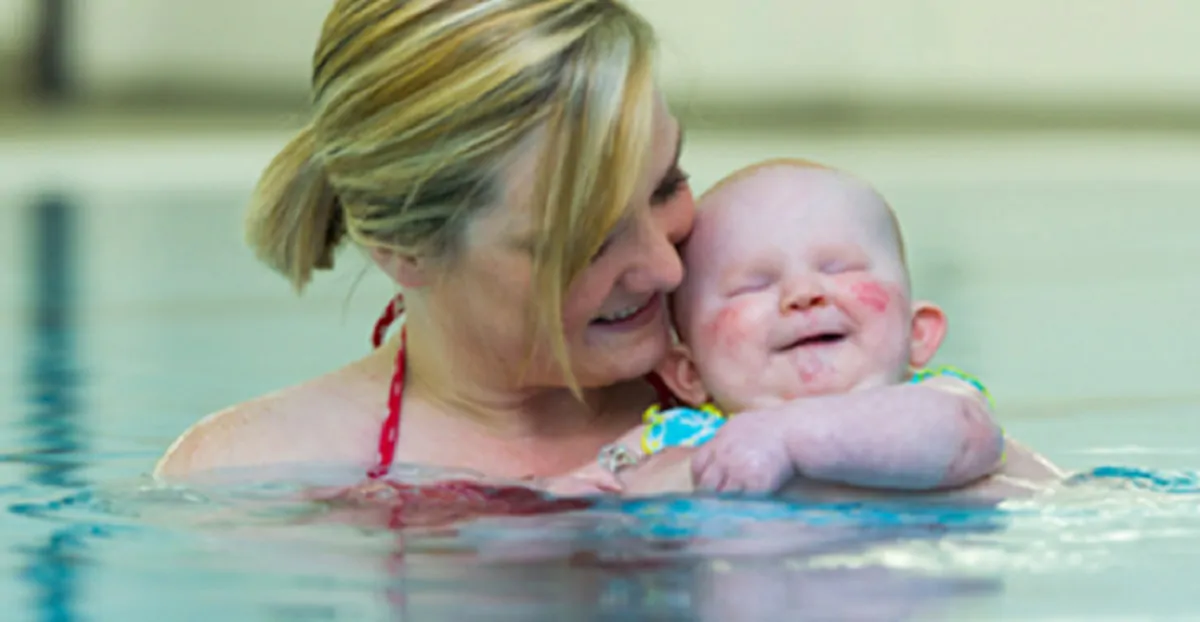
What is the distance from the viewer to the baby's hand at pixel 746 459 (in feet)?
8.68

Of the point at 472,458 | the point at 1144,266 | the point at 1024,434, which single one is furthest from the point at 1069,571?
the point at 1144,266

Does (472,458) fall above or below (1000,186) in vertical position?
below

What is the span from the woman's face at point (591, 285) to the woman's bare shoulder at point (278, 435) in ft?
0.81

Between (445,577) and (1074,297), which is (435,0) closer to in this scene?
(445,577)

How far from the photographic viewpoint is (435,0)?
291cm

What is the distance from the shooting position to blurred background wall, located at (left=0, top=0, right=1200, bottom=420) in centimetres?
556

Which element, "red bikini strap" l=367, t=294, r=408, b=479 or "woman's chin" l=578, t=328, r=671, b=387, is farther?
"red bikini strap" l=367, t=294, r=408, b=479

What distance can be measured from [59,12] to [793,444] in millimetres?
14344

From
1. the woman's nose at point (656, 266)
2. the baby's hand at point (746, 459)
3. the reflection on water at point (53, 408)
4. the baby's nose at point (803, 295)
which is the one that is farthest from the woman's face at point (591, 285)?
the reflection on water at point (53, 408)

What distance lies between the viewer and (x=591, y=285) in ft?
9.37

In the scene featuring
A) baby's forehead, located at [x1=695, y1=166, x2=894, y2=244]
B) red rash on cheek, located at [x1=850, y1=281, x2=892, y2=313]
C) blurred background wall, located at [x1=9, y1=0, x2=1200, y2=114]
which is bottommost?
red rash on cheek, located at [x1=850, y1=281, x2=892, y2=313]

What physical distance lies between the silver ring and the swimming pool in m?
0.23

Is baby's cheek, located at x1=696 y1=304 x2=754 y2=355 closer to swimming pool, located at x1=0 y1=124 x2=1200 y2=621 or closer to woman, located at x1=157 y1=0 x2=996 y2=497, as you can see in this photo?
woman, located at x1=157 y1=0 x2=996 y2=497

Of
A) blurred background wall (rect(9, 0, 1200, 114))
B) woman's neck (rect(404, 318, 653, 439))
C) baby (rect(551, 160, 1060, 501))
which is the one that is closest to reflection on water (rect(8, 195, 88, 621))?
woman's neck (rect(404, 318, 653, 439))
